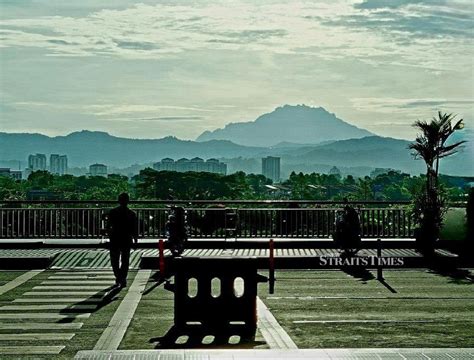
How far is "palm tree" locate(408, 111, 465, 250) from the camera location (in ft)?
89.2

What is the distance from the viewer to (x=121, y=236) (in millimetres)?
20891

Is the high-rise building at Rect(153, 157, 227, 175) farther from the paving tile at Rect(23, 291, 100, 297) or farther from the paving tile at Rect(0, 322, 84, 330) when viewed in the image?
the paving tile at Rect(0, 322, 84, 330)

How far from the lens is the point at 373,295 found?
19438 millimetres

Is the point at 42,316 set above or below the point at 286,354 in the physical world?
below

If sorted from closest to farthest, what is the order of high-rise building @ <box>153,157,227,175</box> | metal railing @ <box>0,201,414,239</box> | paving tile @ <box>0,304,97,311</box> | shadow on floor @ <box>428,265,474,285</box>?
paving tile @ <box>0,304,97,311</box> < shadow on floor @ <box>428,265,474,285</box> < metal railing @ <box>0,201,414,239</box> < high-rise building @ <box>153,157,227,175</box>

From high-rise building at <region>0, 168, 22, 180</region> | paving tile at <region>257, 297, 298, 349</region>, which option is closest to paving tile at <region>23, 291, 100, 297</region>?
paving tile at <region>257, 297, 298, 349</region>

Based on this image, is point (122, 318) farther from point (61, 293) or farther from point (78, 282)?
point (78, 282)

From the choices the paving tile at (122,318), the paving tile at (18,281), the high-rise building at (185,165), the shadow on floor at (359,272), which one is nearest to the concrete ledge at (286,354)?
the paving tile at (122,318)

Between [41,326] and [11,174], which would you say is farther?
[11,174]

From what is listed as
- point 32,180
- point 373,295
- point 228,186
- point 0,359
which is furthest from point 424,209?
point 32,180

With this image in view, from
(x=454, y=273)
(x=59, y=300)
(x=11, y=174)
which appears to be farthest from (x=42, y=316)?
(x=11, y=174)

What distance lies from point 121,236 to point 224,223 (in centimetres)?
936

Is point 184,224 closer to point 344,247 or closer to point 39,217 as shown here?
point 344,247

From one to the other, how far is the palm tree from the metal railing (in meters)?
2.47
